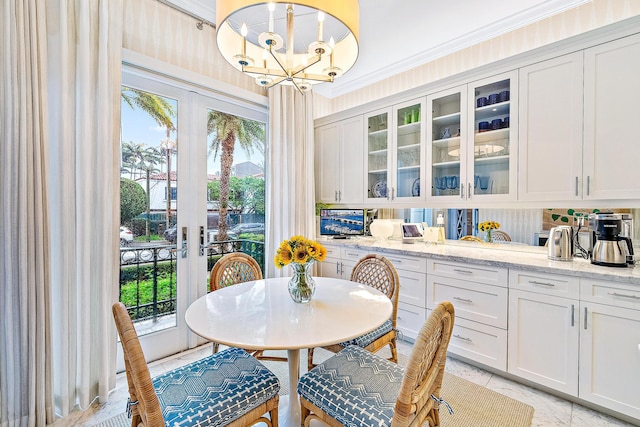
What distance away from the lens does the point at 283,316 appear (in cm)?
143

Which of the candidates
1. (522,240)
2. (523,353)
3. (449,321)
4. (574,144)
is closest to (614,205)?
(574,144)

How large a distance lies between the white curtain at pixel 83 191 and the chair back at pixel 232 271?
0.71 m

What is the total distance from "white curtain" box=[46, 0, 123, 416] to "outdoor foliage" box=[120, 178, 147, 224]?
0.22 metres

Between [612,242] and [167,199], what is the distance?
326 centimetres

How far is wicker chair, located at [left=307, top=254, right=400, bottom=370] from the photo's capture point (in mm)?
1841

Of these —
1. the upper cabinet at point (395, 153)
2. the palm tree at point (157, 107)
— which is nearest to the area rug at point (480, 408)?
the upper cabinet at point (395, 153)

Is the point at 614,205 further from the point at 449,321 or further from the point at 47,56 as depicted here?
the point at 47,56

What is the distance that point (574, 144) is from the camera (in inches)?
82.0

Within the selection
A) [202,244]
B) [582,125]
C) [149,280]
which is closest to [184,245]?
[202,244]

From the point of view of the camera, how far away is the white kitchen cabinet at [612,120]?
74.0 inches

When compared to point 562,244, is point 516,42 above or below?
above

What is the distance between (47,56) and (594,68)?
3547 mm

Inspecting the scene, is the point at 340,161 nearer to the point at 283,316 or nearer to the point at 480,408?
the point at 283,316

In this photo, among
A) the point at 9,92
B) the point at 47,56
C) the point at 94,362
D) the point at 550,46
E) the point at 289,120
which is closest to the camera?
the point at 9,92
